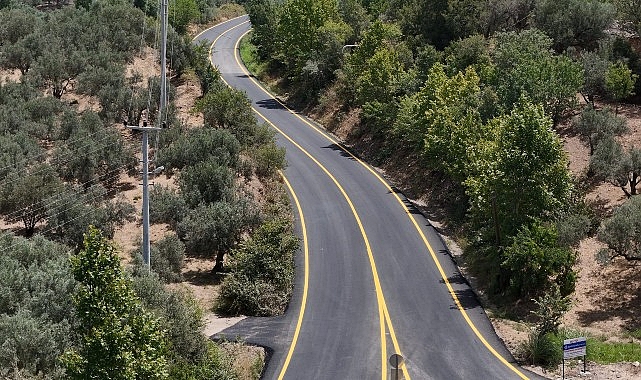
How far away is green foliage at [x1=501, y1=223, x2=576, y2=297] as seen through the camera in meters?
29.7

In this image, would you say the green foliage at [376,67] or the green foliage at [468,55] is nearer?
the green foliage at [376,67]

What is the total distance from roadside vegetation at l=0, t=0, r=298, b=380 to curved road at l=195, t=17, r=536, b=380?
165 centimetres

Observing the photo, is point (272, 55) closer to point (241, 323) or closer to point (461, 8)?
point (461, 8)

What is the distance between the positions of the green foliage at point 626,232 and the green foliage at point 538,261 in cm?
221

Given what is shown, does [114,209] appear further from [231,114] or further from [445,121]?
[445,121]

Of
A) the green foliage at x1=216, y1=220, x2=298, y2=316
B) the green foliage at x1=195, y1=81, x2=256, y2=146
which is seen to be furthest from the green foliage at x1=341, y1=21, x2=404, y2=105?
the green foliage at x1=216, y1=220, x2=298, y2=316

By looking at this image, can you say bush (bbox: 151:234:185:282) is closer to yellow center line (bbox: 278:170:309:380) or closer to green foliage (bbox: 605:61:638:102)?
yellow center line (bbox: 278:170:309:380)

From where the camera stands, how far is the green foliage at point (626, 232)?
30.2 metres

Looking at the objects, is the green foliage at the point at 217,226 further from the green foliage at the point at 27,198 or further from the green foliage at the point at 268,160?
the green foliage at the point at 268,160

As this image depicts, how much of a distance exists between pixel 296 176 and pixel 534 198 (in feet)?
67.1

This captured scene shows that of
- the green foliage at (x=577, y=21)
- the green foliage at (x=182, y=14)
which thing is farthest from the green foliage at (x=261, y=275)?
the green foliage at (x=182, y=14)

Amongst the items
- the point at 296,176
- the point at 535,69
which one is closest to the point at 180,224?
the point at 296,176

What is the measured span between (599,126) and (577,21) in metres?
16.3

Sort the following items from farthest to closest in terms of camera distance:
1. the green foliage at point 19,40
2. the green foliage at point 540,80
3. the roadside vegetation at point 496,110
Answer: the green foliage at point 19,40
the green foliage at point 540,80
the roadside vegetation at point 496,110
